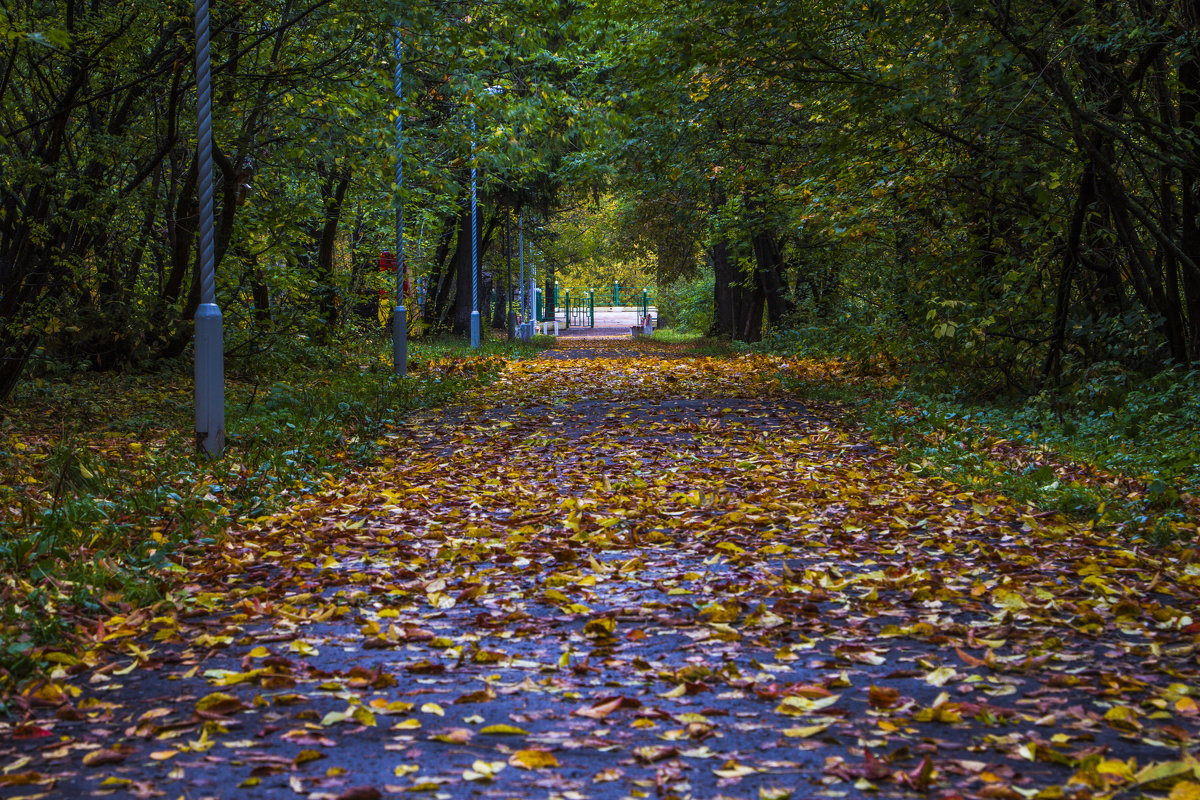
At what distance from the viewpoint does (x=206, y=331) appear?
8422 mm

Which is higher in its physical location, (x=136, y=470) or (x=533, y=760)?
(x=136, y=470)

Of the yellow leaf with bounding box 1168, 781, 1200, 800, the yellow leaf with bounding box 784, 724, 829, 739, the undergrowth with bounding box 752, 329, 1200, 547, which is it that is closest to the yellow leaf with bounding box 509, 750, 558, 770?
the yellow leaf with bounding box 784, 724, 829, 739

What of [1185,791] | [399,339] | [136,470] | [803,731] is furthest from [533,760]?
[399,339]

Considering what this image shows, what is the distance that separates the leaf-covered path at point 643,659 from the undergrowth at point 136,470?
31 cm

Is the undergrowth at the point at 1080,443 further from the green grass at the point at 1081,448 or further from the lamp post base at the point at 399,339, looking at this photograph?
the lamp post base at the point at 399,339

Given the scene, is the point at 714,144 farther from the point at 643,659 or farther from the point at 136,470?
the point at 643,659

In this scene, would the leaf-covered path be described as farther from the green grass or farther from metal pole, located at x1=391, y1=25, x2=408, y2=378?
metal pole, located at x1=391, y1=25, x2=408, y2=378

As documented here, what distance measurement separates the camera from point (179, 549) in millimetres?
5906

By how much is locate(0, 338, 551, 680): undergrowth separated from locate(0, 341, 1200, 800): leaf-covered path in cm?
31

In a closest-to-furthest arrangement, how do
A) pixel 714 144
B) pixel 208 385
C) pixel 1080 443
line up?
pixel 208 385 < pixel 1080 443 < pixel 714 144

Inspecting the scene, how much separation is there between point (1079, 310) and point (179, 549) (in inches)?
364

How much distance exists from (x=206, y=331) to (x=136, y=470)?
131cm

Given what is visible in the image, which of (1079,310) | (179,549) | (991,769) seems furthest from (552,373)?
(991,769)

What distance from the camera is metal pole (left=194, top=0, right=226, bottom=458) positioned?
27.6ft
